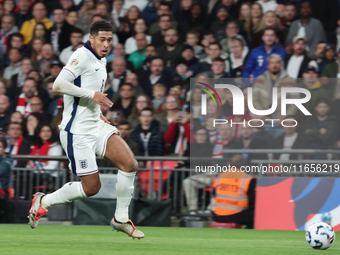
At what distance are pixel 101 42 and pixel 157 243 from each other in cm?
229

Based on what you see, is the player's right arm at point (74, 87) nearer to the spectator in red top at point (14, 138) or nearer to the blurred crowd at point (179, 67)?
the blurred crowd at point (179, 67)

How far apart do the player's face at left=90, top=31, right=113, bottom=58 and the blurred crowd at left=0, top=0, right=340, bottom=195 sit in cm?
358

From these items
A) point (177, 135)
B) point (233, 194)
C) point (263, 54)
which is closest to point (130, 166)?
point (233, 194)

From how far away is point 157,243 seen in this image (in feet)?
20.4

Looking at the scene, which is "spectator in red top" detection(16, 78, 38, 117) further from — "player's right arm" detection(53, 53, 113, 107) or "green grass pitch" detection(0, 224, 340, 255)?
"player's right arm" detection(53, 53, 113, 107)

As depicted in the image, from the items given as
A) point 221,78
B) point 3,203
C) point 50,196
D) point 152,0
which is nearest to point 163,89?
point 221,78

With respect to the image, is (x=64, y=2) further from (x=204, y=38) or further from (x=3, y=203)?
(x=3, y=203)

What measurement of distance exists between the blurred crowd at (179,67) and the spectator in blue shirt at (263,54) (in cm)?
2

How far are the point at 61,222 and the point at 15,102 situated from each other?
2.95 m

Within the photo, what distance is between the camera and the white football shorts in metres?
5.92

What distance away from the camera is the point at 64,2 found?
490 inches

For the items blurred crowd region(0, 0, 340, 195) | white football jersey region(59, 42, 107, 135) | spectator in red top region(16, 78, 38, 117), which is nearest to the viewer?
white football jersey region(59, 42, 107, 135)

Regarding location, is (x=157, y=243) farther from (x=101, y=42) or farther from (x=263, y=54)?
(x=263, y=54)

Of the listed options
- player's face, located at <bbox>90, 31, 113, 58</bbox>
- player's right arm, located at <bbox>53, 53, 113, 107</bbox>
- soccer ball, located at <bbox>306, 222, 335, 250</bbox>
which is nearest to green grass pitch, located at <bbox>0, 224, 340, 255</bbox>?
soccer ball, located at <bbox>306, 222, 335, 250</bbox>
